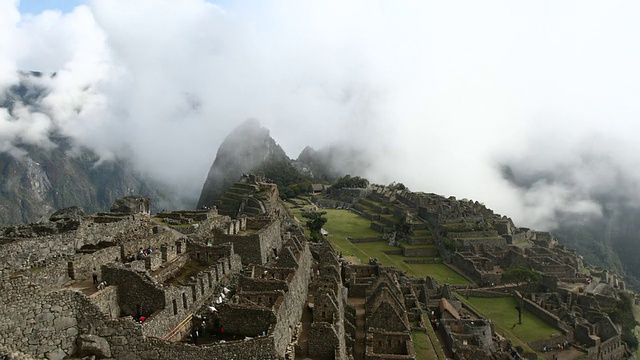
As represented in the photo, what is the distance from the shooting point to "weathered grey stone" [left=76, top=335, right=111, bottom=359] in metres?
14.5

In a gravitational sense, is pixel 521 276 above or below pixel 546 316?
above

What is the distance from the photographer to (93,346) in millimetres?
14508

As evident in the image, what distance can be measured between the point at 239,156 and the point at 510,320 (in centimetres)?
6704

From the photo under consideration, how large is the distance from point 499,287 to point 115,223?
47511mm

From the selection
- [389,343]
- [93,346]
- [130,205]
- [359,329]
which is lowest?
[389,343]

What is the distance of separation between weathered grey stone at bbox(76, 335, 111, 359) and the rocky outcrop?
6381 cm

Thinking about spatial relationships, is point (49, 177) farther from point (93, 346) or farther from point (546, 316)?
point (546, 316)

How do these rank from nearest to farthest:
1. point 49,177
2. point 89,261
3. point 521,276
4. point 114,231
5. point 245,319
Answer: point 245,319 → point 89,261 → point 114,231 → point 49,177 → point 521,276

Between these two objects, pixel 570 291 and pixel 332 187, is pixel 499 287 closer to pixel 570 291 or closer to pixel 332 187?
pixel 570 291

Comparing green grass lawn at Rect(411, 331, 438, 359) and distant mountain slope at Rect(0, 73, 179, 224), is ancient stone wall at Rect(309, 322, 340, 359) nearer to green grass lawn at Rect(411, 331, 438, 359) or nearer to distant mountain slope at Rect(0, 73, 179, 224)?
green grass lawn at Rect(411, 331, 438, 359)

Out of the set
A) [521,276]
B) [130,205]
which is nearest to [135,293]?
[130,205]

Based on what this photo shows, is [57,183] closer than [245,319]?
No

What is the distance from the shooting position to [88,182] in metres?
52.2

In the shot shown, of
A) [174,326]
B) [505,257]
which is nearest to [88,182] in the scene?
[174,326]
